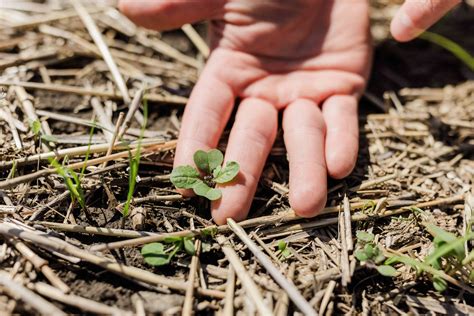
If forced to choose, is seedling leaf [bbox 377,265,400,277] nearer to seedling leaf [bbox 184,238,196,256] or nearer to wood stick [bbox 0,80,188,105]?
seedling leaf [bbox 184,238,196,256]

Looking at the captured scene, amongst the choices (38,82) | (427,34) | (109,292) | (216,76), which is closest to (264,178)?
(216,76)

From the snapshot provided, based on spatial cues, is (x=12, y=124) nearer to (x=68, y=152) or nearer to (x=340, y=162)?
(x=68, y=152)

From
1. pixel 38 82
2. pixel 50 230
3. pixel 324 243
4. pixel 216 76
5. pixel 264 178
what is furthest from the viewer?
pixel 38 82

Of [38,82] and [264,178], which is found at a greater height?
[38,82]

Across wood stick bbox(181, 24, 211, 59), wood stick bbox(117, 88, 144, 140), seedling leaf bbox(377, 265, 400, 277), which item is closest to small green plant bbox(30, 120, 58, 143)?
wood stick bbox(117, 88, 144, 140)

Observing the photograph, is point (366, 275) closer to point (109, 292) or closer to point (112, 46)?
point (109, 292)

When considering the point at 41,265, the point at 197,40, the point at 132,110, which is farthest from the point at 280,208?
the point at 197,40
